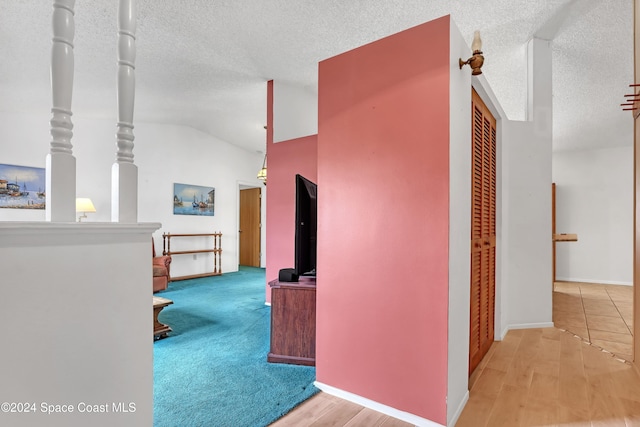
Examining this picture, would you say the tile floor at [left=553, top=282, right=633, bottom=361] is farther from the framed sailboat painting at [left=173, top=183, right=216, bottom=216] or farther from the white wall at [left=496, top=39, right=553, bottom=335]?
the framed sailboat painting at [left=173, top=183, right=216, bottom=216]

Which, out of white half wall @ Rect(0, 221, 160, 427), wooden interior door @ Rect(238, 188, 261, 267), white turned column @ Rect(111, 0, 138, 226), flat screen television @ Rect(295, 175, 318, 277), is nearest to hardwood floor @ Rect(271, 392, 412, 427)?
flat screen television @ Rect(295, 175, 318, 277)

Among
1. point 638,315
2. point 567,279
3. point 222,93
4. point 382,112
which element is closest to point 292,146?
point 222,93

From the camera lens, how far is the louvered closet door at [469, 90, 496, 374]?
2232 millimetres

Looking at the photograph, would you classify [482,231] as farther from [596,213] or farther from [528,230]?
[596,213]

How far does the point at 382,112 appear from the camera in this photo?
1798mm

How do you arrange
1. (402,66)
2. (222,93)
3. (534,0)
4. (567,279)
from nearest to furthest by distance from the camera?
(402,66) < (534,0) < (222,93) < (567,279)

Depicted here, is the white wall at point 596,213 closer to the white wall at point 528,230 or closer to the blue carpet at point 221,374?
the white wall at point 528,230

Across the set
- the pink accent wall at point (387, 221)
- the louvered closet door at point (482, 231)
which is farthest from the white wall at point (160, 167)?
the louvered closet door at point (482, 231)

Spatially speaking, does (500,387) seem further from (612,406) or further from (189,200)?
(189,200)

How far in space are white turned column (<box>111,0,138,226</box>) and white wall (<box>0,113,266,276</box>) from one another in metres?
4.99

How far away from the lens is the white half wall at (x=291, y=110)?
4.05 m

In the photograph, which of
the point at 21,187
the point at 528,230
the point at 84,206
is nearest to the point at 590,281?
the point at 528,230

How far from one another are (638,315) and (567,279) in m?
4.58

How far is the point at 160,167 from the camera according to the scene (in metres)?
5.76
